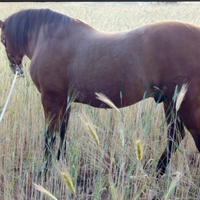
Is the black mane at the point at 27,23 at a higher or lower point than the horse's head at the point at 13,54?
higher

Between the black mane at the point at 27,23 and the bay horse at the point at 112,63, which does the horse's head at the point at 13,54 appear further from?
the bay horse at the point at 112,63

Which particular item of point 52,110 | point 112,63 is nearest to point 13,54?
point 52,110

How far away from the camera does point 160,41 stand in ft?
6.29

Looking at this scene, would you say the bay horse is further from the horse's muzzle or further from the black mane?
the horse's muzzle

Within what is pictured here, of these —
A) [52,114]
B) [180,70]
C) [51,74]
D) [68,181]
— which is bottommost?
[52,114]

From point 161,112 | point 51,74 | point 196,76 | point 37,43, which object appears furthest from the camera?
point 161,112

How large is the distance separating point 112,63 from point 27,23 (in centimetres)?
114

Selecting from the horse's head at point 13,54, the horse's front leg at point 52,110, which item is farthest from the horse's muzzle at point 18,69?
the horse's front leg at point 52,110

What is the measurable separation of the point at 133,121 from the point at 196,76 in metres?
1.05

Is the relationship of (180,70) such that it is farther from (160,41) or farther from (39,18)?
(39,18)

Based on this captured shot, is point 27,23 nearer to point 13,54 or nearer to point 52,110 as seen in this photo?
point 13,54

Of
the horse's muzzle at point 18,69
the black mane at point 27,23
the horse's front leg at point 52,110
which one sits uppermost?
the black mane at point 27,23

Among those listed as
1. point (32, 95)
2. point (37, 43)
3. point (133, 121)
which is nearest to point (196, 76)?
point (133, 121)

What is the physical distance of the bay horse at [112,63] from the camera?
1.89 metres
